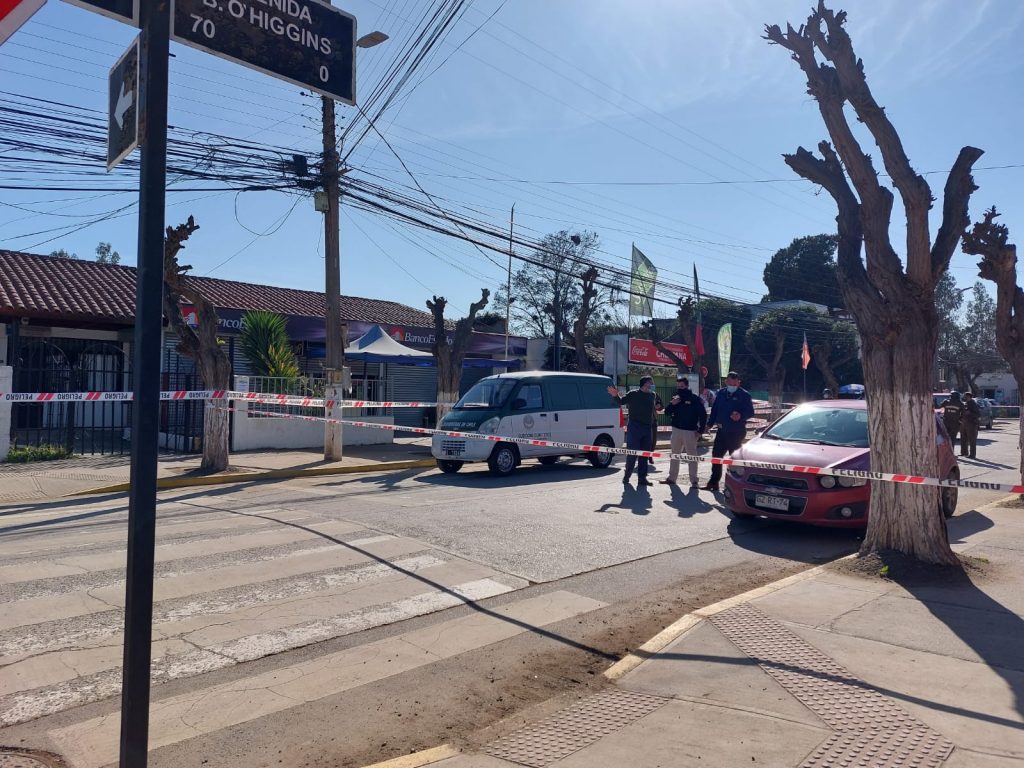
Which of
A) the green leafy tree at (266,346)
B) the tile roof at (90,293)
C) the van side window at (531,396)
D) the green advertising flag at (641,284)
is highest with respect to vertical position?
the green advertising flag at (641,284)

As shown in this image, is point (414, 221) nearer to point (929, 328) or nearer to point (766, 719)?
point (929, 328)

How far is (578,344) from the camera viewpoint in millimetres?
29906

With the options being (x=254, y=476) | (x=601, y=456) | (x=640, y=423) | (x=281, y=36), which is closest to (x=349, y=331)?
(x=254, y=476)

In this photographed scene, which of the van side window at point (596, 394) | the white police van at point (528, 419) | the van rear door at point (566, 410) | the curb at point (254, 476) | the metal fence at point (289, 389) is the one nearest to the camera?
the curb at point (254, 476)

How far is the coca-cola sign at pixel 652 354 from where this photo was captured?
32.7m

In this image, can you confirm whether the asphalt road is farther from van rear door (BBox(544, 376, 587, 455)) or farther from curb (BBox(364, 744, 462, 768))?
van rear door (BBox(544, 376, 587, 455))

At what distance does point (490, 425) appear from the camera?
15.2m

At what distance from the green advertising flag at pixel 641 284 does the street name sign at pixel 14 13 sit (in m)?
27.8

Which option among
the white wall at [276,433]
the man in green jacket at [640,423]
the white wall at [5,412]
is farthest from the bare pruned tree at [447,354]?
the white wall at [5,412]

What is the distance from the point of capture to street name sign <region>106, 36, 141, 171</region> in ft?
10.2

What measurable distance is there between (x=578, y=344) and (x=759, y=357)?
20.5m

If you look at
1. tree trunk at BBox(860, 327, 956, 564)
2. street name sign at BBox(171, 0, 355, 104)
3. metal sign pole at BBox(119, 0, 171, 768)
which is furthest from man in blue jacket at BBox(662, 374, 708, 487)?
metal sign pole at BBox(119, 0, 171, 768)

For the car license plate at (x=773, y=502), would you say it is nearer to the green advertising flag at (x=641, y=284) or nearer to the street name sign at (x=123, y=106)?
the street name sign at (x=123, y=106)

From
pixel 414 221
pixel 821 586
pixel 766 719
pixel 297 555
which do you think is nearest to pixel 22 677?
pixel 297 555
